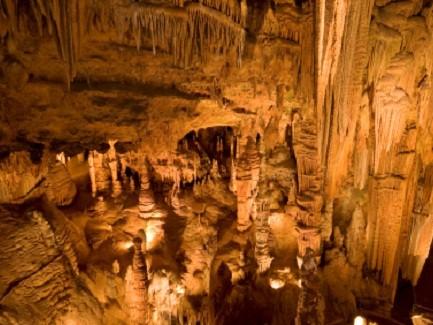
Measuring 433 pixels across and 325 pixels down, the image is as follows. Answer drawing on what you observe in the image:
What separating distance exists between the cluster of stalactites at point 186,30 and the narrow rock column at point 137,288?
3281 mm

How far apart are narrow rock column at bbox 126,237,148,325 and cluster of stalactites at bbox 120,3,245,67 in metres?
3.28

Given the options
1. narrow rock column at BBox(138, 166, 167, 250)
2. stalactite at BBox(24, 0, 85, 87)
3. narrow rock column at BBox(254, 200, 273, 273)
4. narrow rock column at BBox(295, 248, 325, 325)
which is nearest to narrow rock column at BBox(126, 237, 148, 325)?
narrow rock column at BBox(138, 166, 167, 250)

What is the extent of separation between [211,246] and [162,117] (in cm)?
357

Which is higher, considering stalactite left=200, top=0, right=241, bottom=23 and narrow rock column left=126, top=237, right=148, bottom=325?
stalactite left=200, top=0, right=241, bottom=23

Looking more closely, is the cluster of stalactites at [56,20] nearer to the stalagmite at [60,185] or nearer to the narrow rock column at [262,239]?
the stalagmite at [60,185]

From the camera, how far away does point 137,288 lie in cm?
630

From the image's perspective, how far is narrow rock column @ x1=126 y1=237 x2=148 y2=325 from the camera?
20.4 ft

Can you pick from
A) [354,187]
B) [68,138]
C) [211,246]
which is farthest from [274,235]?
[68,138]

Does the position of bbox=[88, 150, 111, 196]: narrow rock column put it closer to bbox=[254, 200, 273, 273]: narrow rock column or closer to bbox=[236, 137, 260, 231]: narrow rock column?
bbox=[236, 137, 260, 231]: narrow rock column

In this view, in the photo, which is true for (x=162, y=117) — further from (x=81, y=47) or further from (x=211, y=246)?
(x=211, y=246)

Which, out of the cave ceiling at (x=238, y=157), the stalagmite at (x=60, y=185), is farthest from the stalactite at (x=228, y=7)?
the stalagmite at (x=60, y=185)

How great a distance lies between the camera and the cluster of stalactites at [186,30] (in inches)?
176

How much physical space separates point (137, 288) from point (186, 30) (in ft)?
14.4

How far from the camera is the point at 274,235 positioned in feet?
27.1
